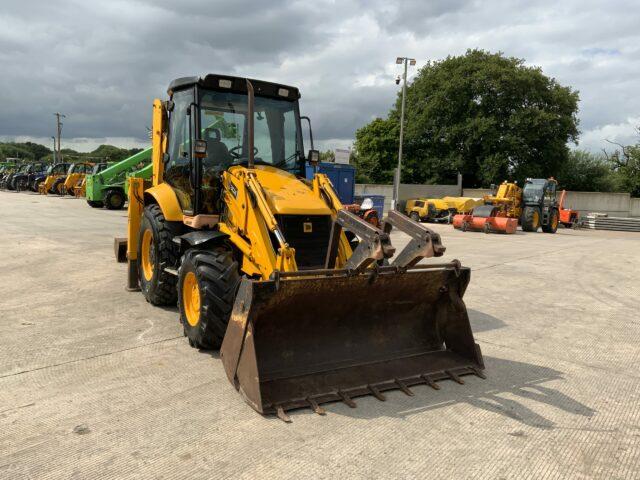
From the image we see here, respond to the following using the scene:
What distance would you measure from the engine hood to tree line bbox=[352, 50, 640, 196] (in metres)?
36.2

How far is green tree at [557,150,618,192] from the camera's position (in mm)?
44656

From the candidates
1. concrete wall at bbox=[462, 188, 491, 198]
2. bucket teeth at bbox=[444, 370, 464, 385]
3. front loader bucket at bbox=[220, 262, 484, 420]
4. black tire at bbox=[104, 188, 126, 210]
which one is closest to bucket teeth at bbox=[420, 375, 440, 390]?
front loader bucket at bbox=[220, 262, 484, 420]

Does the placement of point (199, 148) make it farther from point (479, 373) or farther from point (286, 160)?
point (479, 373)

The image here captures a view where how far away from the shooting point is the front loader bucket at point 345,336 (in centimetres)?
392

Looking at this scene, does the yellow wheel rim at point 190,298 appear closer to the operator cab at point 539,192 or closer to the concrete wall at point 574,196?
the operator cab at point 539,192

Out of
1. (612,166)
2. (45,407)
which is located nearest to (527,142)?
(612,166)

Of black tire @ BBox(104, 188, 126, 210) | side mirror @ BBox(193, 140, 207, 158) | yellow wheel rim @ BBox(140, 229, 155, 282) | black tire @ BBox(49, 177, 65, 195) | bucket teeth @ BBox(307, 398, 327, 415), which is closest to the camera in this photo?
bucket teeth @ BBox(307, 398, 327, 415)

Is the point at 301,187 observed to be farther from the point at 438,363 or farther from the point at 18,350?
the point at 18,350

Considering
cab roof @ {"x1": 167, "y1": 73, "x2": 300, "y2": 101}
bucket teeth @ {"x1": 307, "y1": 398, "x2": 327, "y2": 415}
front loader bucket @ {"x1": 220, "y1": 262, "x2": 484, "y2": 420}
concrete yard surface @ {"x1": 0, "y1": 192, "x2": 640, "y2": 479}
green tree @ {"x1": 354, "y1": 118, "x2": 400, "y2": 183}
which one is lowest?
concrete yard surface @ {"x1": 0, "y1": 192, "x2": 640, "y2": 479}

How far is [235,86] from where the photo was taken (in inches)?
233

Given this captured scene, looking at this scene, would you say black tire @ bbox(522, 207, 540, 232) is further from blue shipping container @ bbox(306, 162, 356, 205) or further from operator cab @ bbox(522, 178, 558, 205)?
blue shipping container @ bbox(306, 162, 356, 205)

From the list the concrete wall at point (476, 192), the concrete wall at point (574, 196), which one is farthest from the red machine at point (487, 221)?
the concrete wall at point (476, 192)

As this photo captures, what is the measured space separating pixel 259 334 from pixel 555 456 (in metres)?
2.28

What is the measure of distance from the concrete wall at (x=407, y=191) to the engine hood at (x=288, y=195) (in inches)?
1025
